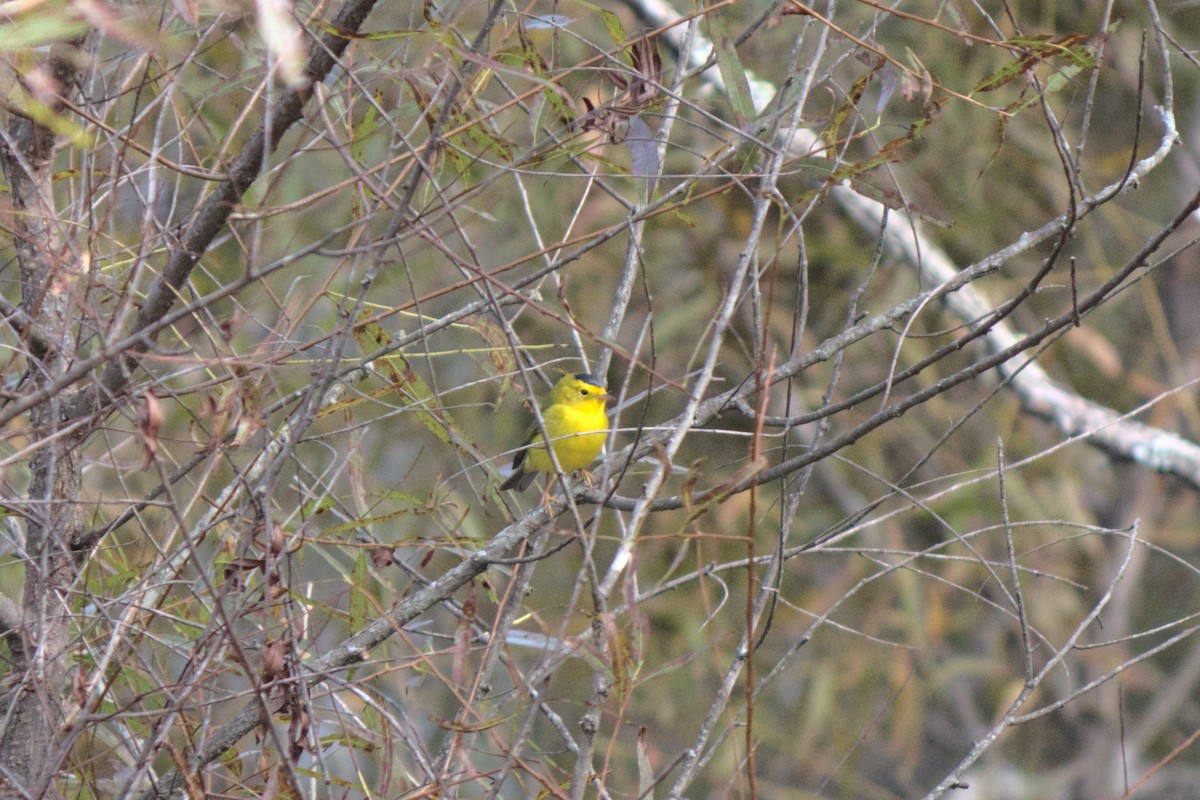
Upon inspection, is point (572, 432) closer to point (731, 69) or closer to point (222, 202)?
point (731, 69)

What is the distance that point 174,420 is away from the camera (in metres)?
5.47

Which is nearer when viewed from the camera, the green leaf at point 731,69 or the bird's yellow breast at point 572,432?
the green leaf at point 731,69

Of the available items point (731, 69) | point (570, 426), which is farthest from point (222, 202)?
point (570, 426)

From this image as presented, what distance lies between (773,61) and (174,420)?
11.6 feet

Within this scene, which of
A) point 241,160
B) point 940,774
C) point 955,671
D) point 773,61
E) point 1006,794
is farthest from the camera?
point 940,774

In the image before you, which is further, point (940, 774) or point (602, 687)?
point (940, 774)

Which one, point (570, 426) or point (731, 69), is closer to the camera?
point (731, 69)

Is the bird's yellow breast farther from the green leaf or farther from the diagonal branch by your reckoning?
the diagonal branch

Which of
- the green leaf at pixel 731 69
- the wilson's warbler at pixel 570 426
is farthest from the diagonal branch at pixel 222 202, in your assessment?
the wilson's warbler at pixel 570 426

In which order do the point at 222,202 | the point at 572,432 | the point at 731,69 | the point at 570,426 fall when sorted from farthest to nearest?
the point at 570,426
the point at 572,432
the point at 731,69
the point at 222,202

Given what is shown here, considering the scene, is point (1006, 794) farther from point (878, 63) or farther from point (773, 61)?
point (878, 63)

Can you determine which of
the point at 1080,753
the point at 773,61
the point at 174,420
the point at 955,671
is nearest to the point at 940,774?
the point at 1080,753

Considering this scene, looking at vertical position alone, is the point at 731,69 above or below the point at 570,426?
above

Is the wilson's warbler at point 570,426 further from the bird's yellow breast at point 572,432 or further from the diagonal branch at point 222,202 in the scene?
the diagonal branch at point 222,202
